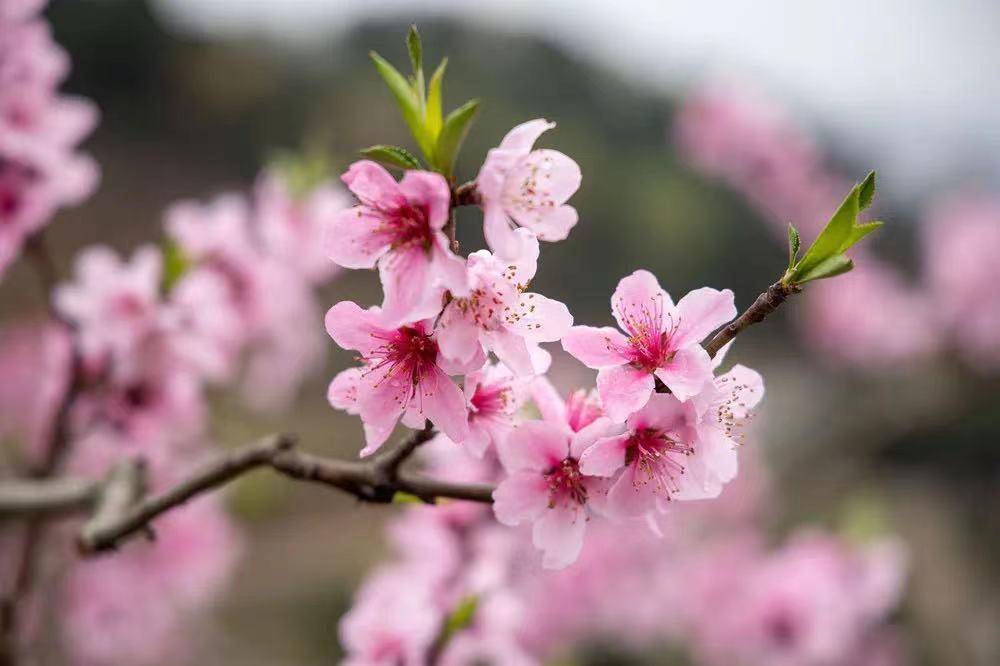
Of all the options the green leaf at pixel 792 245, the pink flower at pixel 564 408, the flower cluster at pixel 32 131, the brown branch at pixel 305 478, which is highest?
the green leaf at pixel 792 245

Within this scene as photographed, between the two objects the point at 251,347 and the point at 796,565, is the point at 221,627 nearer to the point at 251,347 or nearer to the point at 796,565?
the point at 251,347

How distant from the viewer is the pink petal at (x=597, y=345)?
0.51 m

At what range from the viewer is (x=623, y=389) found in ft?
1.65

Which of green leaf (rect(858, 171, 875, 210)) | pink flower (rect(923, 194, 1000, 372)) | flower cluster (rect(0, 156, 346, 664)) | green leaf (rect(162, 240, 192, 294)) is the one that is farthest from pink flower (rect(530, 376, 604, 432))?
pink flower (rect(923, 194, 1000, 372))

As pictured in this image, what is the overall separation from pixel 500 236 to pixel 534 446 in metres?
0.17

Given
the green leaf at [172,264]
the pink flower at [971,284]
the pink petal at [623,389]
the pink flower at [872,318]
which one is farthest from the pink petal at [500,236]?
the pink flower at [872,318]

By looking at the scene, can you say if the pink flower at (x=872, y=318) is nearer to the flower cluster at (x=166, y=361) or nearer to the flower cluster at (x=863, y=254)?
the flower cluster at (x=863, y=254)

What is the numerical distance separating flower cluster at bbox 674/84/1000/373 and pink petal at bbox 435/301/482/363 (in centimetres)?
257

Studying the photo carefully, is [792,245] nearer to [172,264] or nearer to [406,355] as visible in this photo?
[406,355]

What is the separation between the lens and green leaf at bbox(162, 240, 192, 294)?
108cm

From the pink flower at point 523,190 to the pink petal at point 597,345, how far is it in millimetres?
66

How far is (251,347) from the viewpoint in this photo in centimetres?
152

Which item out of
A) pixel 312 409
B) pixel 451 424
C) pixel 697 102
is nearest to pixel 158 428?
pixel 451 424

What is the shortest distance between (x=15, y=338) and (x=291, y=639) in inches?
64.1
